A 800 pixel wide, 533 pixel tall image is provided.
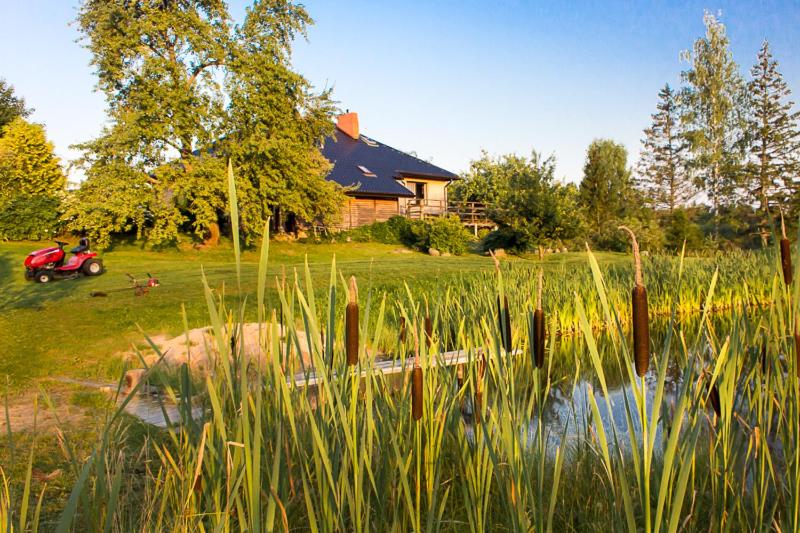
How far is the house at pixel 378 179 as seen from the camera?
3244cm

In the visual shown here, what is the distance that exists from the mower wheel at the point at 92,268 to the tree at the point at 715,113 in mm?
36034

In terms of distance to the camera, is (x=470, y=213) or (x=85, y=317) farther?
(x=470, y=213)

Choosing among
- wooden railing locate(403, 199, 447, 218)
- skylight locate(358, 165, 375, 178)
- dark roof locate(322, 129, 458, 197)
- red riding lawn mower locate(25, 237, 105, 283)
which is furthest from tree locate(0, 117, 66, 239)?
wooden railing locate(403, 199, 447, 218)

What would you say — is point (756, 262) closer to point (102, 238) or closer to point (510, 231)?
point (510, 231)

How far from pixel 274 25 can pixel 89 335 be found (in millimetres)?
18343

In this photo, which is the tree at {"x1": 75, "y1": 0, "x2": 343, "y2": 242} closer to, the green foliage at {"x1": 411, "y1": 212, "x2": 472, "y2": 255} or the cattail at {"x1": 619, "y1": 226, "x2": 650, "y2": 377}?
the green foliage at {"x1": 411, "y1": 212, "x2": 472, "y2": 255}

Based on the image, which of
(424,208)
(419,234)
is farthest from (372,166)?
(419,234)

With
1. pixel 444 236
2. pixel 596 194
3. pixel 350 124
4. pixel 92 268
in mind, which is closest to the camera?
pixel 92 268

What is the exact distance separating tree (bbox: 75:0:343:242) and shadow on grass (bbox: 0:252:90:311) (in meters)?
4.56

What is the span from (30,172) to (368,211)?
16.9 metres

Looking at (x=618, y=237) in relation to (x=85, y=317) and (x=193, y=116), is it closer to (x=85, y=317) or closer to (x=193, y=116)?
(x=193, y=116)

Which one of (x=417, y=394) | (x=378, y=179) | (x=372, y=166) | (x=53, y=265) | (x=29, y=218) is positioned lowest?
(x=53, y=265)

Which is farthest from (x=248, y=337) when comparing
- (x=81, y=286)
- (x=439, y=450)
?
(x=81, y=286)

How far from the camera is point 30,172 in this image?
2892 centimetres
